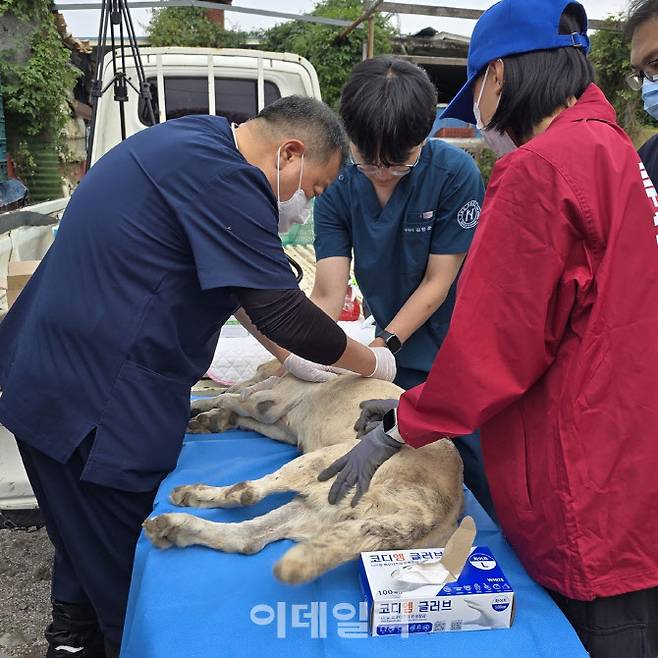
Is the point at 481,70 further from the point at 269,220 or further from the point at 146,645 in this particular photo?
the point at 146,645

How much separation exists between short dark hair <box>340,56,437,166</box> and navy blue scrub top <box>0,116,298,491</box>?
506mm

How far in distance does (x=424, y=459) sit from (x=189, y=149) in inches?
44.3

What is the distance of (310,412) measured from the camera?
A: 2412 millimetres

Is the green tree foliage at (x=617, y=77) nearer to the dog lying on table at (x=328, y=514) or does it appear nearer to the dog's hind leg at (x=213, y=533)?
the dog lying on table at (x=328, y=514)

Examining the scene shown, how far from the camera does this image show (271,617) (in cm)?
140

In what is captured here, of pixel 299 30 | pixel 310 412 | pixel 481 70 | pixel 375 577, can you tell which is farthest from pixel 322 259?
pixel 299 30

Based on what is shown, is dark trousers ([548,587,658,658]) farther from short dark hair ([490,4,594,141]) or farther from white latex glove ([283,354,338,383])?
white latex glove ([283,354,338,383])

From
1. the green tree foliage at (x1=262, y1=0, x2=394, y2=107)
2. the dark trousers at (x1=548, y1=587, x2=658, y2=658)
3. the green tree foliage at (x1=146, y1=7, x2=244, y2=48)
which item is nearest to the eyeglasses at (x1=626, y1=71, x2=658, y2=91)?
the dark trousers at (x1=548, y1=587, x2=658, y2=658)

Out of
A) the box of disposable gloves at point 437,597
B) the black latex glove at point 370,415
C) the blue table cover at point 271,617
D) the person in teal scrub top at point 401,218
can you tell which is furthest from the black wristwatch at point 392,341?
the box of disposable gloves at point 437,597

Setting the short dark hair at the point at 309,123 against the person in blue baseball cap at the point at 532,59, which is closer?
the person in blue baseball cap at the point at 532,59

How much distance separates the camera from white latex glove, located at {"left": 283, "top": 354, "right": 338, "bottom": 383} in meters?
2.53

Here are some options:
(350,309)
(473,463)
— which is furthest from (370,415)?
(350,309)

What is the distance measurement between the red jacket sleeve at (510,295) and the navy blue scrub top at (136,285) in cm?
63

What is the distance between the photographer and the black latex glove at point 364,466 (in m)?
1.67
